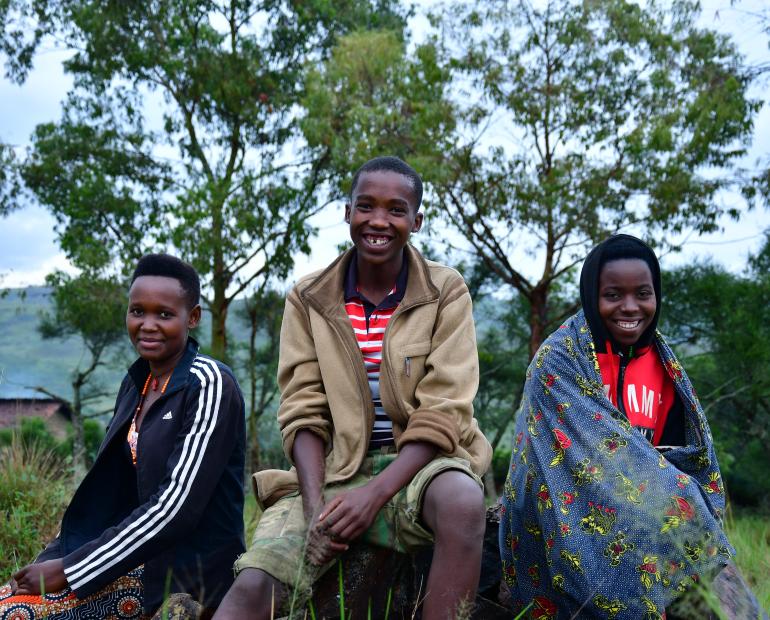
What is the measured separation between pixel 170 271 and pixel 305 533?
3.59 feet

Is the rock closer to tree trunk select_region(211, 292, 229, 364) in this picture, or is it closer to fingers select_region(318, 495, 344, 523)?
fingers select_region(318, 495, 344, 523)

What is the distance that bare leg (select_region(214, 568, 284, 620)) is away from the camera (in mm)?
2375

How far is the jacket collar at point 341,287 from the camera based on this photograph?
3000 mm

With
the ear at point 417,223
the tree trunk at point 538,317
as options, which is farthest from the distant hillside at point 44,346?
the ear at point 417,223

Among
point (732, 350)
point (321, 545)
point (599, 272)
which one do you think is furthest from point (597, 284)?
point (732, 350)

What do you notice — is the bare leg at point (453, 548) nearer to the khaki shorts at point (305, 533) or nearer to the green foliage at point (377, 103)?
the khaki shorts at point (305, 533)

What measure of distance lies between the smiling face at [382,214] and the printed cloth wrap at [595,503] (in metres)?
0.72

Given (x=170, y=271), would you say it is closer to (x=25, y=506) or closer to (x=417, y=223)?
(x=417, y=223)

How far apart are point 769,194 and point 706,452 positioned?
36.2 ft

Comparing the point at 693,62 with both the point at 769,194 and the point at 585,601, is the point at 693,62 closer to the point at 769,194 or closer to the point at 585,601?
the point at 769,194

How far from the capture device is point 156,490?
9.23ft

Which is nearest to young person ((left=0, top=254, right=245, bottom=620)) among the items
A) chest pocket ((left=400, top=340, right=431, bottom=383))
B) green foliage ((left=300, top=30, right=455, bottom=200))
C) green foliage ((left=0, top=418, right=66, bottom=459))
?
chest pocket ((left=400, top=340, right=431, bottom=383))

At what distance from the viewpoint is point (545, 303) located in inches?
579

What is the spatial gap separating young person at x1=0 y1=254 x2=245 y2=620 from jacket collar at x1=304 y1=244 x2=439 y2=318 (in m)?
0.43
